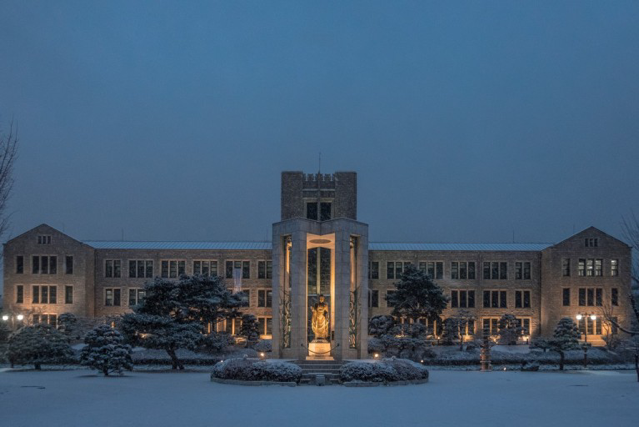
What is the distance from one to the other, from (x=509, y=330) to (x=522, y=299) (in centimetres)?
577

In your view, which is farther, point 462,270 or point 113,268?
point 462,270

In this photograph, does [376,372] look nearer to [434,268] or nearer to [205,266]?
[434,268]

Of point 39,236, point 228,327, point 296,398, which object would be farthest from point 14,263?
point 296,398

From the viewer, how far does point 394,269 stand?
198 ft

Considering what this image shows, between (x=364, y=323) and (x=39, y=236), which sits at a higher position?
(x=39, y=236)

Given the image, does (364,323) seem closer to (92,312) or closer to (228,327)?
(228,327)

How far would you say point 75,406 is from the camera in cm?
1948

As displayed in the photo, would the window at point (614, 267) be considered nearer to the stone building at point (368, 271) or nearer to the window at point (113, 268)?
the stone building at point (368, 271)

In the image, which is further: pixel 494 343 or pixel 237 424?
pixel 494 343

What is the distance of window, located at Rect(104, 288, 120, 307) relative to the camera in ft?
195

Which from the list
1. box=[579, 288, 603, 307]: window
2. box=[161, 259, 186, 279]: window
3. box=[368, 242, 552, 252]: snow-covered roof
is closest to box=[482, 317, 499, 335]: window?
box=[368, 242, 552, 252]: snow-covered roof

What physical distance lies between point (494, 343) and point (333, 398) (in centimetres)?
3446

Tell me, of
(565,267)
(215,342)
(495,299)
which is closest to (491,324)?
(495,299)

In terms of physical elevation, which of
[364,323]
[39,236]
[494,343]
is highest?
[39,236]
